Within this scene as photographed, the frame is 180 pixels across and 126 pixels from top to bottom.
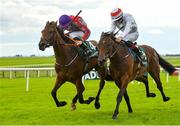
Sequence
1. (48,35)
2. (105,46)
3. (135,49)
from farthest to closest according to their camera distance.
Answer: (135,49), (48,35), (105,46)

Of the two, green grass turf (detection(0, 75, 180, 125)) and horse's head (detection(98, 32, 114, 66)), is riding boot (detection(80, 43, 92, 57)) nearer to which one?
horse's head (detection(98, 32, 114, 66))

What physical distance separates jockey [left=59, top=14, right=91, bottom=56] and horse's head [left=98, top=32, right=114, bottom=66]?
3.90ft

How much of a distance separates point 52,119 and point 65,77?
3.02 ft

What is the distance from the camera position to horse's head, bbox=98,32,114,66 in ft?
28.5

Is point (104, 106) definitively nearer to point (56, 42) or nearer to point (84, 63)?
point (84, 63)

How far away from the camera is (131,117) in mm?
9250

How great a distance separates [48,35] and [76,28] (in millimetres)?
1426

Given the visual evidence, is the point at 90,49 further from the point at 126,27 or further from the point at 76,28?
the point at 126,27

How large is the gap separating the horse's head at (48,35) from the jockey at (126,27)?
1.27 m

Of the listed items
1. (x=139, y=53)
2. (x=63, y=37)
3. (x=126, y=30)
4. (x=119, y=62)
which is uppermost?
(x=126, y=30)

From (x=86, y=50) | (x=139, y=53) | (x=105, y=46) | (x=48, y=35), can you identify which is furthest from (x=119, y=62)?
(x=48, y=35)

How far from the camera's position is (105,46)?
8852mm

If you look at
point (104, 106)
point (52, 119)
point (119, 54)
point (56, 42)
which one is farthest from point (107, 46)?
point (104, 106)

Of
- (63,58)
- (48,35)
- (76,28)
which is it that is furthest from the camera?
(76,28)
